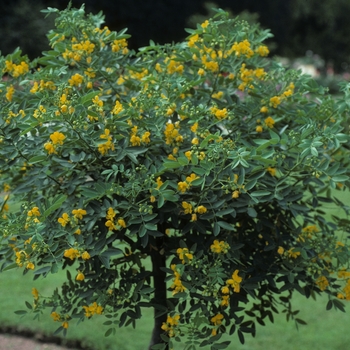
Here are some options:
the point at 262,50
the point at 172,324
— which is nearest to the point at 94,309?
the point at 172,324

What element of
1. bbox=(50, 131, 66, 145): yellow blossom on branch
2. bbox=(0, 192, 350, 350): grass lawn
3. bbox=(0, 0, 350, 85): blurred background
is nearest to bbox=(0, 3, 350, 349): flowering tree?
bbox=(50, 131, 66, 145): yellow blossom on branch

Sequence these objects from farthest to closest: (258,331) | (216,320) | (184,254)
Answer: (258,331), (216,320), (184,254)

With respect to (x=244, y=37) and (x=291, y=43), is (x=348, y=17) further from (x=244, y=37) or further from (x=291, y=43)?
(x=244, y=37)

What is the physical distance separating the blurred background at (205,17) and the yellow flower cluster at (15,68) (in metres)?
12.6

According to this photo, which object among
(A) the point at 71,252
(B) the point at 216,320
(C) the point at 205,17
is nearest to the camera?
(A) the point at 71,252

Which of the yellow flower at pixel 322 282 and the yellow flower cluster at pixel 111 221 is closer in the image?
the yellow flower cluster at pixel 111 221

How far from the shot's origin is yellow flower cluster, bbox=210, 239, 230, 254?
7.68ft

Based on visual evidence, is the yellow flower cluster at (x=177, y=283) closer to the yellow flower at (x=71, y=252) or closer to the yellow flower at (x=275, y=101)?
the yellow flower at (x=71, y=252)

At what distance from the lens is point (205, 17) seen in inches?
872

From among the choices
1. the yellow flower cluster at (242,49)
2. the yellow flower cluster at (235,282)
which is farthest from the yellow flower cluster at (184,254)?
the yellow flower cluster at (242,49)

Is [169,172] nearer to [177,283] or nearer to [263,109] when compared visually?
[177,283]

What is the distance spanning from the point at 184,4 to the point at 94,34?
21754mm

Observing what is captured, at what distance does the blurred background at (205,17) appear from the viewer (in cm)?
1886

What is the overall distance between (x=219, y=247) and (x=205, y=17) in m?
20.7
